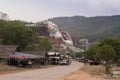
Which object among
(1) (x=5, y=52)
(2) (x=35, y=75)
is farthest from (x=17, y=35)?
(2) (x=35, y=75)

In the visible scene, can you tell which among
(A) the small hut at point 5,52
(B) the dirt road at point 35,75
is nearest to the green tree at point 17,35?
(A) the small hut at point 5,52

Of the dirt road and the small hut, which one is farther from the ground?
the small hut

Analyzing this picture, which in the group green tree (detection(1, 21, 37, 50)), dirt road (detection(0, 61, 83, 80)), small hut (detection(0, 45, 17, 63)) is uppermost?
green tree (detection(1, 21, 37, 50))

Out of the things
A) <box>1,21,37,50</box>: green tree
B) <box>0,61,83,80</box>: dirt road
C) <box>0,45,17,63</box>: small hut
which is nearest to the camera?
<box>0,61,83,80</box>: dirt road

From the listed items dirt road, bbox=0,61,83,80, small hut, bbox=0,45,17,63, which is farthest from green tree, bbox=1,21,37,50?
dirt road, bbox=0,61,83,80

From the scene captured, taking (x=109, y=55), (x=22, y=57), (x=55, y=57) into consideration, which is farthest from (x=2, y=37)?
(x=109, y=55)

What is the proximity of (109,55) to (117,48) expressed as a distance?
60.3 m

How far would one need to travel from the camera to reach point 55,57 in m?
115

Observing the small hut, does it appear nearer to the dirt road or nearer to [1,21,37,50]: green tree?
the dirt road

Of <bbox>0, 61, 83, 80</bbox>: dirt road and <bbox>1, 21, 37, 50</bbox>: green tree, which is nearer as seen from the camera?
<bbox>0, 61, 83, 80</bbox>: dirt road

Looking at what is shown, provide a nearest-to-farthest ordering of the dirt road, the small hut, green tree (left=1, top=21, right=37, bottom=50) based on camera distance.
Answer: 1. the dirt road
2. the small hut
3. green tree (left=1, top=21, right=37, bottom=50)

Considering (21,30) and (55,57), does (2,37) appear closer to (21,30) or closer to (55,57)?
(21,30)

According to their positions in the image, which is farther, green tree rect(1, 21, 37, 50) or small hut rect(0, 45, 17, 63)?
green tree rect(1, 21, 37, 50)

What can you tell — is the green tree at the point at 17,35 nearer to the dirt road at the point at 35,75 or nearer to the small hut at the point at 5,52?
the small hut at the point at 5,52
